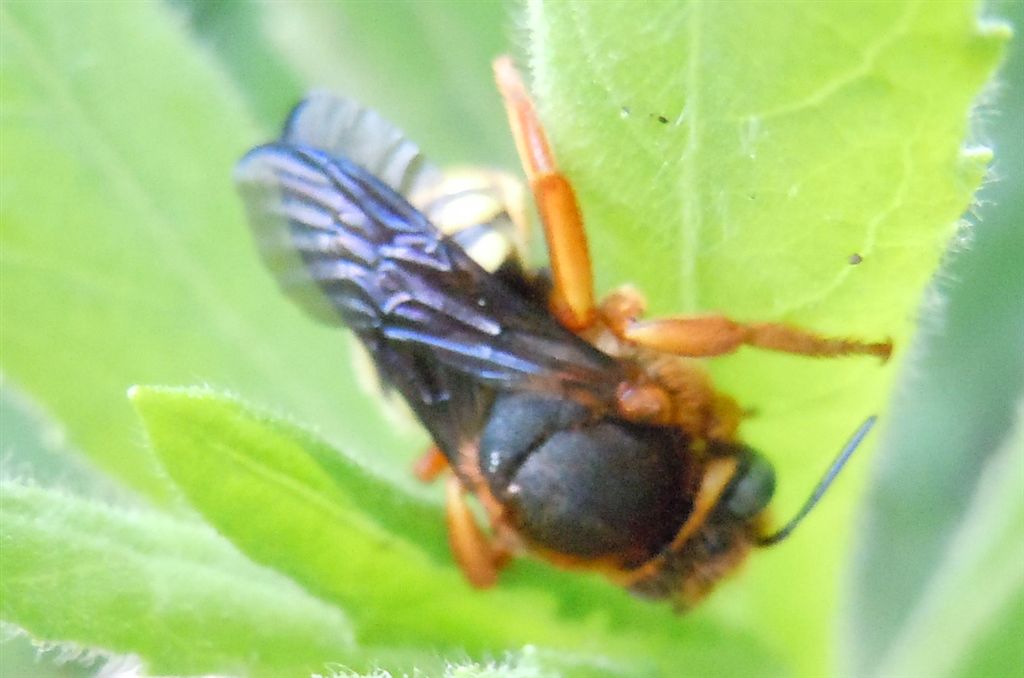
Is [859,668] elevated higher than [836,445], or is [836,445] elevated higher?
[836,445]

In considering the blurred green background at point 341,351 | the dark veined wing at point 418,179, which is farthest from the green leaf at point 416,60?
the dark veined wing at point 418,179

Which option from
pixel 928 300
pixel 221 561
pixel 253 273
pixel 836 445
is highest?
pixel 253 273

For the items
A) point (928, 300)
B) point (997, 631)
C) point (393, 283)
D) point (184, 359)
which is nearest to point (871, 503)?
point (997, 631)

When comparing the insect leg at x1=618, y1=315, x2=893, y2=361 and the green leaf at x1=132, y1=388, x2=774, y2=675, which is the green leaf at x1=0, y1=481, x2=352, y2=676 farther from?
the insect leg at x1=618, y1=315, x2=893, y2=361

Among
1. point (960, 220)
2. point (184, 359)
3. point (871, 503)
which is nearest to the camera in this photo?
point (960, 220)

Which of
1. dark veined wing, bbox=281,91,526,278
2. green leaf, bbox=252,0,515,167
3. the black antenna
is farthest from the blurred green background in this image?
dark veined wing, bbox=281,91,526,278

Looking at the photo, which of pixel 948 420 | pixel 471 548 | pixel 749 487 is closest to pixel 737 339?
pixel 749 487

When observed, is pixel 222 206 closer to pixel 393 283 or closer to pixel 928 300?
pixel 393 283
